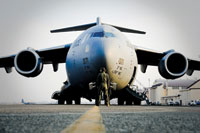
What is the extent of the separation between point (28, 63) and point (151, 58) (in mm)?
6072

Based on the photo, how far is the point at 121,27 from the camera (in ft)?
51.6

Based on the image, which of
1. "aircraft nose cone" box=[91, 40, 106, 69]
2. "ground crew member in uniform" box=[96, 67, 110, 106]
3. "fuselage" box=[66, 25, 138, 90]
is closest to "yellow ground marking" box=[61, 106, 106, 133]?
"ground crew member in uniform" box=[96, 67, 110, 106]

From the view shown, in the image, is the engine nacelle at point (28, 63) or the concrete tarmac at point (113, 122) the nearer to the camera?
the concrete tarmac at point (113, 122)

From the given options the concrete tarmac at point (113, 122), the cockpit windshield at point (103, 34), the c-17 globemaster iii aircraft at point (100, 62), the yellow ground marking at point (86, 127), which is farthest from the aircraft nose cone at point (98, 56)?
the yellow ground marking at point (86, 127)

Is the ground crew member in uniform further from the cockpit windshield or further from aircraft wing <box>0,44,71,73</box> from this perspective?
aircraft wing <box>0,44,71,73</box>

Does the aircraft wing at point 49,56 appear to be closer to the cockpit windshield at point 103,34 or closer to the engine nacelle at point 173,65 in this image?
the cockpit windshield at point 103,34

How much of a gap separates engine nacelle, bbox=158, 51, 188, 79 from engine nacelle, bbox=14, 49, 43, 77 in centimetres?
505

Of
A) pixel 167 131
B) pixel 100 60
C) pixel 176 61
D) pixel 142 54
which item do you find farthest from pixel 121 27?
pixel 167 131

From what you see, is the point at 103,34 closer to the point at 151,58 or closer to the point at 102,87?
the point at 102,87

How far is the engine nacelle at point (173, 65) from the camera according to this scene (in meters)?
11.3

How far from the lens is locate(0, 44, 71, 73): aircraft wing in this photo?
13.1m

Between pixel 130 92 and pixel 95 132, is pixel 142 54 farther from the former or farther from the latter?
pixel 95 132

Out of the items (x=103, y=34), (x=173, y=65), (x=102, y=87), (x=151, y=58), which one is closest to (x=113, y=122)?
(x=102, y=87)

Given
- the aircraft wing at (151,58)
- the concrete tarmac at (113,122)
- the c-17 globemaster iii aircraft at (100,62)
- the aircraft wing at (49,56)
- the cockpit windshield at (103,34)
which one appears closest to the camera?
the concrete tarmac at (113,122)
